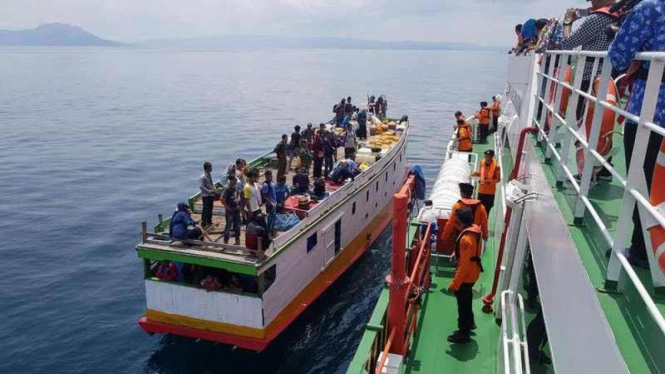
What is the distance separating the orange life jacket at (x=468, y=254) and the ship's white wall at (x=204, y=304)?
724 cm

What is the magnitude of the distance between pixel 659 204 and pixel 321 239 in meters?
13.9

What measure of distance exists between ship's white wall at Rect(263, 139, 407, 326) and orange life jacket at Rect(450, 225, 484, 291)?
268 inches

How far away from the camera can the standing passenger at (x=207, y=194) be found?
15242 mm

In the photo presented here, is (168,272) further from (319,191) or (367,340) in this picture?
(367,340)

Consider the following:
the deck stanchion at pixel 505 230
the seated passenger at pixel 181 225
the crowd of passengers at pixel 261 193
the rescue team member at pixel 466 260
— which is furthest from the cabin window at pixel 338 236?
the rescue team member at pixel 466 260

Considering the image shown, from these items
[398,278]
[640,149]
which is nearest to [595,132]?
[640,149]

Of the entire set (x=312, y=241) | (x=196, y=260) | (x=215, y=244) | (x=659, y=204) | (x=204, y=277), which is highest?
(x=659, y=204)

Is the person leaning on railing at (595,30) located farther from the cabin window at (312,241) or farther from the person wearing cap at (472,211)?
the cabin window at (312,241)

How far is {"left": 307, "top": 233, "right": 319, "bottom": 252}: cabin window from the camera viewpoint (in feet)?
52.5

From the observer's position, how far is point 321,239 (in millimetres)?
16797

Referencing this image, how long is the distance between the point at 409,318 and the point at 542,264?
3527 mm

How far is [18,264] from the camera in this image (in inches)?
858

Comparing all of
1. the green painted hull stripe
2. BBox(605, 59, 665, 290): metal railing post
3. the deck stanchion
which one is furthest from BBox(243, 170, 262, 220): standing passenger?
BBox(605, 59, 665, 290): metal railing post

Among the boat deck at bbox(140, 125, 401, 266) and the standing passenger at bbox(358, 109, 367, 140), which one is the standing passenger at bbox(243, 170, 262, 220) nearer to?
the boat deck at bbox(140, 125, 401, 266)
